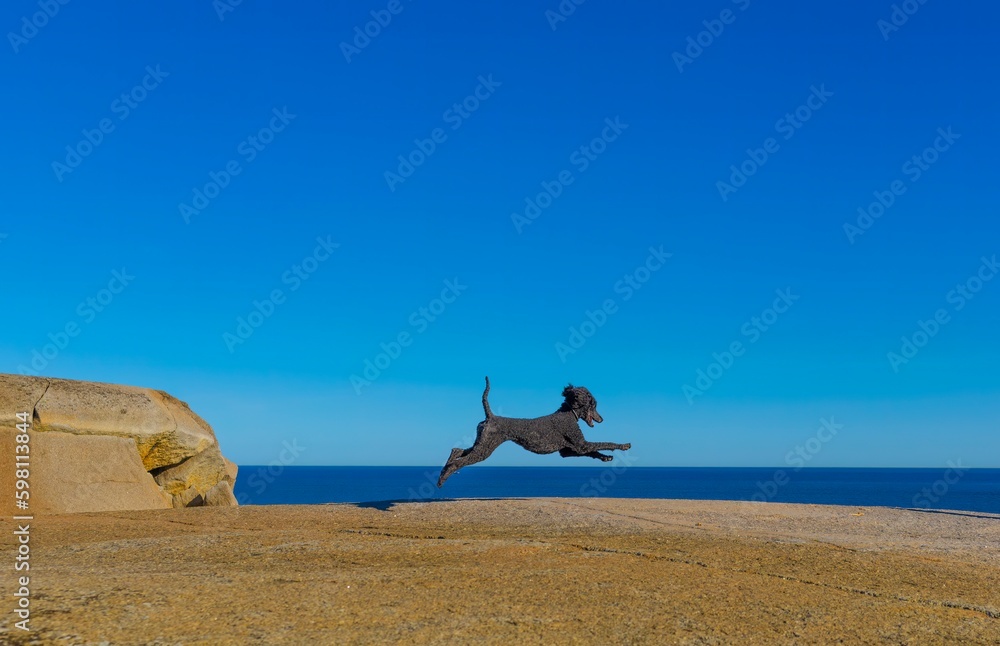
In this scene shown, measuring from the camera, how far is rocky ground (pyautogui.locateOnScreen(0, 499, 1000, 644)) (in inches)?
213

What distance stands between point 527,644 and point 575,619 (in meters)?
0.74

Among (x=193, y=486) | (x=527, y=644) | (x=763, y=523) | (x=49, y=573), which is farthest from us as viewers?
(x=193, y=486)

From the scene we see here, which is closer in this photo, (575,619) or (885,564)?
(575,619)

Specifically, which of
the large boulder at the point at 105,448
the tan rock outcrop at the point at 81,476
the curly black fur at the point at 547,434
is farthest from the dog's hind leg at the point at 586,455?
the tan rock outcrop at the point at 81,476

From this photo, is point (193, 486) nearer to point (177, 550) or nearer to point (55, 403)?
point (55, 403)

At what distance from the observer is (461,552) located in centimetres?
873

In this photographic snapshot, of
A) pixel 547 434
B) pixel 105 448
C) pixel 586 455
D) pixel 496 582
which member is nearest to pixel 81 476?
pixel 105 448

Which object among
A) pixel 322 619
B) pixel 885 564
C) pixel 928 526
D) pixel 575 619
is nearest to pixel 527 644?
pixel 575 619

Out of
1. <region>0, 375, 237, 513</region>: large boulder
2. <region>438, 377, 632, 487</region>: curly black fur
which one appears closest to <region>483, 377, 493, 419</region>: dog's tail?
<region>438, 377, 632, 487</region>: curly black fur

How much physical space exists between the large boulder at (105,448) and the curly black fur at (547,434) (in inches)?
232

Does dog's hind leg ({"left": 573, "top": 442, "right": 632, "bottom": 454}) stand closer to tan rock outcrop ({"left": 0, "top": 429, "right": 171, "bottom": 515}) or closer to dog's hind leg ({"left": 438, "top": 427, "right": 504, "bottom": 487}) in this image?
dog's hind leg ({"left": 438, "top": 427, "right": 504, "bottom": 487})

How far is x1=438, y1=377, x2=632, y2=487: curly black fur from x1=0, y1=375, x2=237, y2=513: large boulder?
590 cm

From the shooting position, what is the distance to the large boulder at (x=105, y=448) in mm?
13641

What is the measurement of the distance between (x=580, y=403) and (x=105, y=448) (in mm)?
9376
